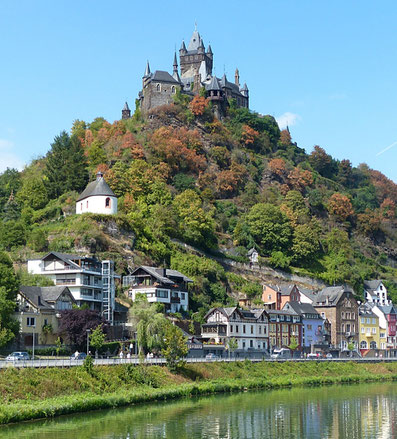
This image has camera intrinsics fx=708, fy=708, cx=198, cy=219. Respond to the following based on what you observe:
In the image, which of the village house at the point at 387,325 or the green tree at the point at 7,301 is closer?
the green tree at the point at 7,301

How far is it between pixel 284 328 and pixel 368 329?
1849 centimetres

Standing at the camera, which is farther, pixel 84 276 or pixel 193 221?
pixel 193 221

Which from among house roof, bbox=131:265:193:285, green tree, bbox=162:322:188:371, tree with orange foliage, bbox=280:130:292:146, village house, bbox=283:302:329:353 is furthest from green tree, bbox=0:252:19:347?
tree with orange foliage, bbox=280:130:292:146

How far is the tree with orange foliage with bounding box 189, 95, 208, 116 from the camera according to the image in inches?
4980

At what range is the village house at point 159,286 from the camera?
80625mm

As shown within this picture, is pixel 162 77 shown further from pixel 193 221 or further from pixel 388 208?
pixel 388 208

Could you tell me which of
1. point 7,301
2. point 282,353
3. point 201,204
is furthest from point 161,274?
point 201,204

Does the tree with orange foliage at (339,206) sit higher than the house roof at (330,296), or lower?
higher

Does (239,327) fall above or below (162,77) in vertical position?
below

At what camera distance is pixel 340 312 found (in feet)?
327

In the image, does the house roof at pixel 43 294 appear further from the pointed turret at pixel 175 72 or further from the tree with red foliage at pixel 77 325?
the pointed turret at pixel 175 72

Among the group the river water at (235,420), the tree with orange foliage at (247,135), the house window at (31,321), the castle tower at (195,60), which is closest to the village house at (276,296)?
the river water at (235,420)

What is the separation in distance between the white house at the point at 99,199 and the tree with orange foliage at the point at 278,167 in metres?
44.3

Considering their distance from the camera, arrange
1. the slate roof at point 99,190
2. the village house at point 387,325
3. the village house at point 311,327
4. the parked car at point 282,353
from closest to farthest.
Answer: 1. the parked car at point 282,353
2. the slate roof at point 99,190
3. the village house at point 311,327
4. the village house at point 387,325
